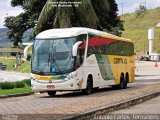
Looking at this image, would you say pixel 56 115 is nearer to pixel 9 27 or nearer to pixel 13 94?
pixel 13 94

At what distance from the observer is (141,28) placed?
157125 mm

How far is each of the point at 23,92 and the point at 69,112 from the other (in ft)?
39.6

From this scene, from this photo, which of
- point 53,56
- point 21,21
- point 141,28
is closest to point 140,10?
point 141,28

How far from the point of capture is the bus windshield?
23.3 meters

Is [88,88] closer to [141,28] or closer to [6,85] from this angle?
[6,85]

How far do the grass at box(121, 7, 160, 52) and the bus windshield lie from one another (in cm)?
11528

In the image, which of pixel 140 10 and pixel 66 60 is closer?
pixel 66 60

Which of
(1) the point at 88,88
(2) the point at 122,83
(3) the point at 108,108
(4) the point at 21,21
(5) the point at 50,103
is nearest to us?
(3) the point at 108,108

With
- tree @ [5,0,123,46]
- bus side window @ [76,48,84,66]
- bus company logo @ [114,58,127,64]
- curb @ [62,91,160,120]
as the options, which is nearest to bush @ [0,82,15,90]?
tree @ [5,0,123,46]

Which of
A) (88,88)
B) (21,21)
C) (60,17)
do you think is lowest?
(88,88)

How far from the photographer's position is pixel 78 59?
78.1ft

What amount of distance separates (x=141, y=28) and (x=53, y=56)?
136 meters

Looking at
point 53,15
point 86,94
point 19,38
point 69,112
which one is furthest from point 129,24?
point 69,112

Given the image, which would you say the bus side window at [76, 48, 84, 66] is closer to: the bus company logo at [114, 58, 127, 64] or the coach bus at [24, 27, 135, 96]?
the coach bus at [24, 27, 135, 96]
